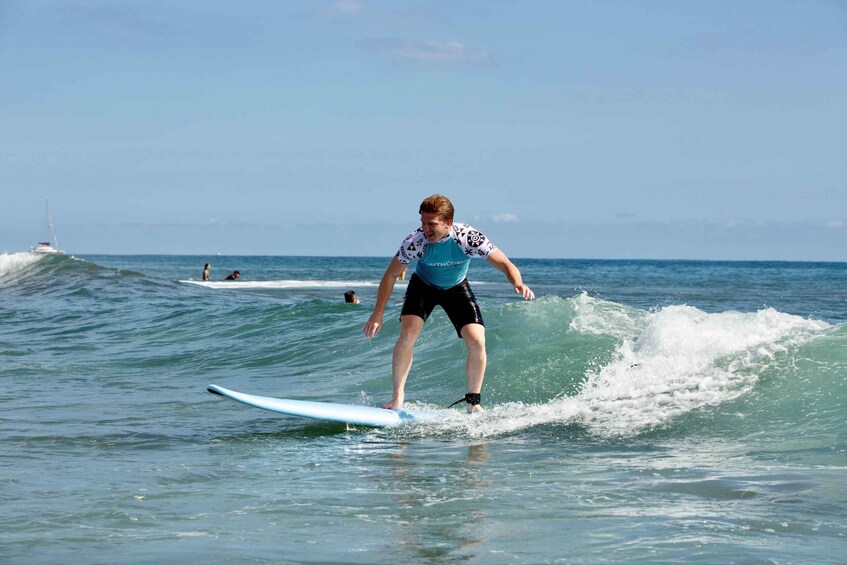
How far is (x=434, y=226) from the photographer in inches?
298

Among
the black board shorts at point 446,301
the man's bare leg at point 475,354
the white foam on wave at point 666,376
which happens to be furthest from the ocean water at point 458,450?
the black board shorts at point 446,301

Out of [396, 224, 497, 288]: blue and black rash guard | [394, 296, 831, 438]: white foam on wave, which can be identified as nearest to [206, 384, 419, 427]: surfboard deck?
[394, 296, 831, 438]: white foam on wave

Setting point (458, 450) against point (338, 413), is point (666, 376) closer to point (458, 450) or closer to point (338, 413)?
point (458, 450)

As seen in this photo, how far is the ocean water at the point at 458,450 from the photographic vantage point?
15.3 ft

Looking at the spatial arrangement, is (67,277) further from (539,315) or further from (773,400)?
(773,400)

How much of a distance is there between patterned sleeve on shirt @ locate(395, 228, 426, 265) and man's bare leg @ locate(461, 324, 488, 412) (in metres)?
0.80

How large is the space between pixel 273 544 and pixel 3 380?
7.50m

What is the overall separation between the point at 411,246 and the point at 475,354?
110 cm

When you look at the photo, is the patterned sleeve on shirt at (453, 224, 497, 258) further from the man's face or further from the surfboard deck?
the surfboard deck

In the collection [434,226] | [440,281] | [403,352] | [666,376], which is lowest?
[666,376]

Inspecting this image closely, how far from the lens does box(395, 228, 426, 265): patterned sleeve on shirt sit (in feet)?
25.5


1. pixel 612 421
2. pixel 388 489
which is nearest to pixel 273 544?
pixel 388 489

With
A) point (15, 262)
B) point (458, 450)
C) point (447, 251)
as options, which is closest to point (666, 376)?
point (447, 251)

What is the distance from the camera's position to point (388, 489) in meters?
5.74
